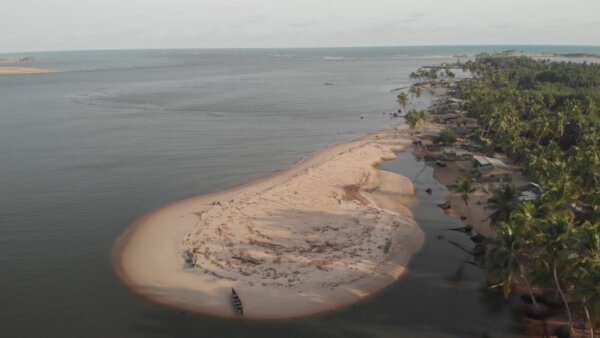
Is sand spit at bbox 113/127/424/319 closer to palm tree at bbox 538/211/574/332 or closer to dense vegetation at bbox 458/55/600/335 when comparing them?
dense vegetation at bbox 458/55/600/335

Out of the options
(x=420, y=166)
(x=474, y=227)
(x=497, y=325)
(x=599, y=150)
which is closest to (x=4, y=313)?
(x=497, y=325)

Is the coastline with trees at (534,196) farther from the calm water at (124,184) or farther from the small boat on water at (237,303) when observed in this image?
the small boat on water at (237,303)

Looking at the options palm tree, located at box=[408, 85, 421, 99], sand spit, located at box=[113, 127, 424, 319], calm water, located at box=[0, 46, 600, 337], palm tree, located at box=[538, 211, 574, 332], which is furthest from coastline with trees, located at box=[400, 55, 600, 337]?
palm tree, located at box=[408, 85, 421, 99]

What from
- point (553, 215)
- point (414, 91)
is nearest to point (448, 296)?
point (553, 215)

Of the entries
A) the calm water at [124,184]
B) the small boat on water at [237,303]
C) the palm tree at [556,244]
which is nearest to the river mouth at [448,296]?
the calm water at [124,184]

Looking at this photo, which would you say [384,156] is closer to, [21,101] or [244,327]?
[244,327]

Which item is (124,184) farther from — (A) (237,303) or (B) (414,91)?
(B) (414,91)
